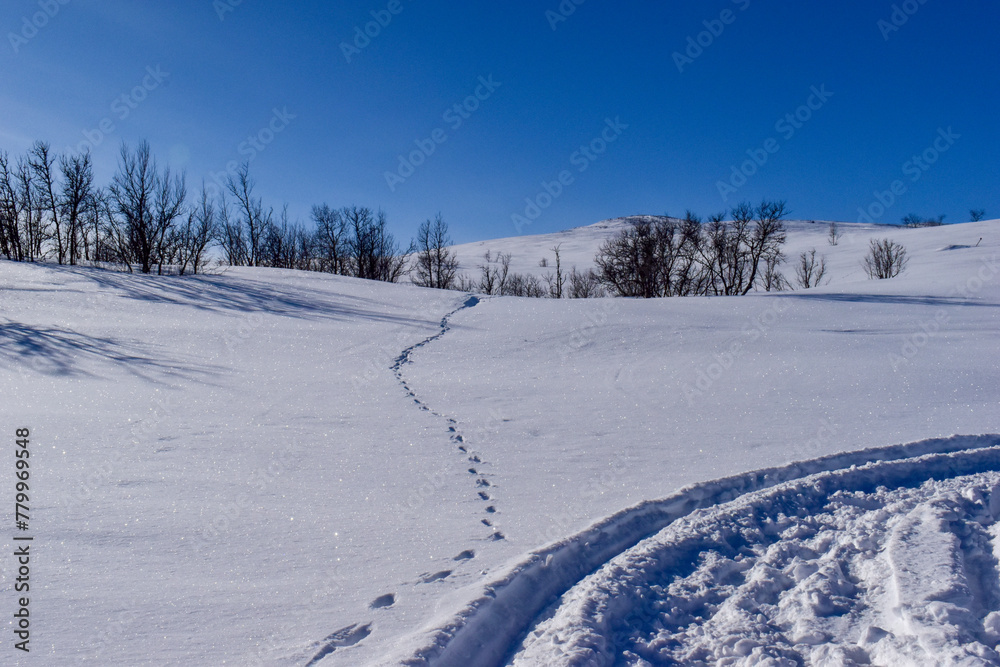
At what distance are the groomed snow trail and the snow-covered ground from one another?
0.04 ft

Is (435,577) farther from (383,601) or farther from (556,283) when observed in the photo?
(556,283)

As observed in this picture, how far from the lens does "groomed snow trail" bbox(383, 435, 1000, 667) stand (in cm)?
202

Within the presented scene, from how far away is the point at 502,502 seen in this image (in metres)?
3.21

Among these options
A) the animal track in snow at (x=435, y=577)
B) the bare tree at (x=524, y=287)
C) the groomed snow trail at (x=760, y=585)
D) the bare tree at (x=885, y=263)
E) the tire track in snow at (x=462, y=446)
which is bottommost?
the groomed snow trail at (x=760, y=585)

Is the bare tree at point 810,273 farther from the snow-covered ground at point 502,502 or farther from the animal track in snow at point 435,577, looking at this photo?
the animal track in snow at point 435,577

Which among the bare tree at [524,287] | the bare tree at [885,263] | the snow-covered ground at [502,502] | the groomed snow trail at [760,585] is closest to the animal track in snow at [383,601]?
the snow-covered ground at [502,502]

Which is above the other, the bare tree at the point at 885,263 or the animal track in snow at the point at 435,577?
the bare tree at the point at 885,263

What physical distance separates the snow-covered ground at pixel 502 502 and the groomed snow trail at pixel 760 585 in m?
0.01

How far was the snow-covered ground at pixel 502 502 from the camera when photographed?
6.84ft

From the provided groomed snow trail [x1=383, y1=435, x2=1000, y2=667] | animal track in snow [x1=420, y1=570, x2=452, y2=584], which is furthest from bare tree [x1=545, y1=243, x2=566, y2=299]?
animal track in snow [x1=420, y1=570, x2=452, y2=584]

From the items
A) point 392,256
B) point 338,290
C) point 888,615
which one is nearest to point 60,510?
point 888,615

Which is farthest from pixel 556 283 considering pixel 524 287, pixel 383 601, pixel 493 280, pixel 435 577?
pixel 383 601

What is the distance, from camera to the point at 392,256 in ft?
→ 110

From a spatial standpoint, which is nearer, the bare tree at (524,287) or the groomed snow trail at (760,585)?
the groomed snow trail at (760,585)
